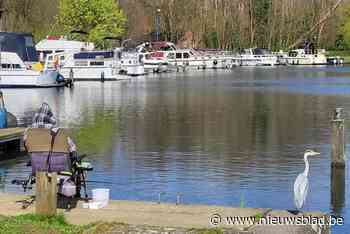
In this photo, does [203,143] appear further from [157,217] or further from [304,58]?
[304,58]

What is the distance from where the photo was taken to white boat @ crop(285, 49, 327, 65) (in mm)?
125463

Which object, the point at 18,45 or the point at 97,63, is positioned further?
the point at 97,63

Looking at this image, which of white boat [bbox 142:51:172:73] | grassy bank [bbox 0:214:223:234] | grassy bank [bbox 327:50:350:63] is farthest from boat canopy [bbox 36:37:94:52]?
grassy bank [bbox 0:214:223:234]

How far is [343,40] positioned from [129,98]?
9772 centimetres

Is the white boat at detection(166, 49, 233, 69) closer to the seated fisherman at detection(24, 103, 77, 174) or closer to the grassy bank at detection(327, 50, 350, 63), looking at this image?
the grassy bank at detection(327, 50, 350, 63)

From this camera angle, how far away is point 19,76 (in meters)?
65.4

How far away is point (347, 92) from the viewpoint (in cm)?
5806

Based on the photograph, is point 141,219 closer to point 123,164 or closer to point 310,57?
point 123,164

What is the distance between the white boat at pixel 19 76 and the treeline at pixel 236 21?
200ft

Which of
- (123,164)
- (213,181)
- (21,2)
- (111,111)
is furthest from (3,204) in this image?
(21,2)

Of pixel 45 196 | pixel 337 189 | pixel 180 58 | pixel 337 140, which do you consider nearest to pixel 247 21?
pixel 180 58

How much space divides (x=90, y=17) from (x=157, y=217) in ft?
322

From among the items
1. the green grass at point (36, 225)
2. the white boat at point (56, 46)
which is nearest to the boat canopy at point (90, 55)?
the white boat at point (56, 46)

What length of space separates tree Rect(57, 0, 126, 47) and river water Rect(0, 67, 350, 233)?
51.1m
